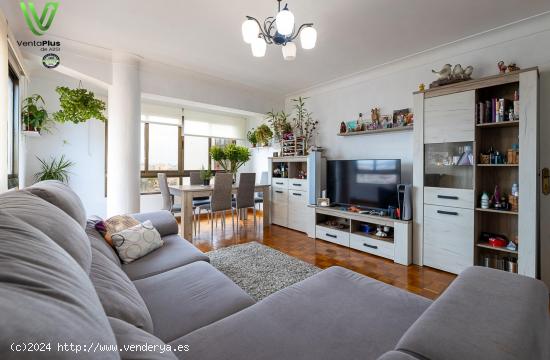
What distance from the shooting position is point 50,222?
937mm

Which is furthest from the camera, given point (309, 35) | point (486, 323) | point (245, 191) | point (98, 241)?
point (245, 191)

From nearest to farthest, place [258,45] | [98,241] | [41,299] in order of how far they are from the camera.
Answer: [41,299], [98,241], [258,45]

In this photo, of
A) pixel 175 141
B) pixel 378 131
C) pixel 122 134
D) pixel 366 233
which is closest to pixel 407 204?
pixel 366 233

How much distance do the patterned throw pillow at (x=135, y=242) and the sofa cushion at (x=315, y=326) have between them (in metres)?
1.02

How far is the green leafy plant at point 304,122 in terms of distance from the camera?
4504mm

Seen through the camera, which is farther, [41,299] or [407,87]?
[407,87]

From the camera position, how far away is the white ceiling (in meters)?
2.19

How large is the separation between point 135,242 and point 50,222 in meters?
0.96

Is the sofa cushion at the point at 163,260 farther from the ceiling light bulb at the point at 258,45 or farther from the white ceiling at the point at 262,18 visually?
the white ceiling at the point at 262,18

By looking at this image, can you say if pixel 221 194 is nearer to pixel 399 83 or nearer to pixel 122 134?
pixel 122 134

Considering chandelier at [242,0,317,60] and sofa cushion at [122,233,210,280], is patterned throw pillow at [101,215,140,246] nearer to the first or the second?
sofa cushion at [122,233,210,280]

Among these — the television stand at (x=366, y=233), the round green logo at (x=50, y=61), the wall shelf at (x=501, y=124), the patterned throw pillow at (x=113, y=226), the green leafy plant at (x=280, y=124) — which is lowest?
the television stand at (x=366, y=233)

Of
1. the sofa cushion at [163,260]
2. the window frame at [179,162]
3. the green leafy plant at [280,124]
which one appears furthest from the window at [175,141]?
the sofa cushion at [163,260]

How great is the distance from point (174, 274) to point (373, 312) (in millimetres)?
1117
